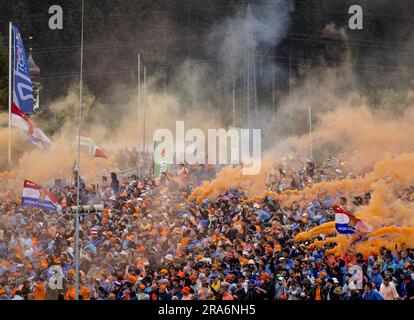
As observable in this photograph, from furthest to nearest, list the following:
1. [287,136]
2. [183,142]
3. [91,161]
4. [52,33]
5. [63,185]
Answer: [52,33]
[287,136]
[183,142]
[91,161]
[63,185]

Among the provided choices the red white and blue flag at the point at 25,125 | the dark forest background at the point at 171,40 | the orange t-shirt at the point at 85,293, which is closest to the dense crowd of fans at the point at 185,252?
the orange t-shirt at the point at 85,293

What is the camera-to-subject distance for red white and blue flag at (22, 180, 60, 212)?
21234mm

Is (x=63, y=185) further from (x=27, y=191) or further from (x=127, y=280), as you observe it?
(x=127, y=280)

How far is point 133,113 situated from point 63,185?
19.2 metres

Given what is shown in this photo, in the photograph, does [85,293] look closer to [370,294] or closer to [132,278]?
[132,278]

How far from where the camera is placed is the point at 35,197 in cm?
2134

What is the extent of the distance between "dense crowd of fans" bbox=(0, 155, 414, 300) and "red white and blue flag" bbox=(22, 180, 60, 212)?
4.12 feet

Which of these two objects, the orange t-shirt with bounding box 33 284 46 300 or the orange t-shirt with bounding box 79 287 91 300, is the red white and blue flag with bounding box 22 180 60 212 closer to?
the orange t-shirt with bounding box 33 284 46 300

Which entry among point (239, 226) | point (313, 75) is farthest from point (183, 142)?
point (239, 226)

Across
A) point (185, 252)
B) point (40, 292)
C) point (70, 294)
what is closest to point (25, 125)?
point (185, 252)

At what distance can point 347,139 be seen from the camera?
37688 millimetres

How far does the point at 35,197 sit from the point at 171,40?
29.6m
